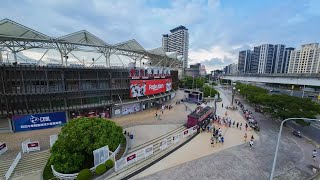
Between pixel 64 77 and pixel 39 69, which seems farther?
pixel 64 77

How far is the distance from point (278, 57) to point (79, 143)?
17792cm

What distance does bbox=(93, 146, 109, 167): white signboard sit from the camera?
18.3m

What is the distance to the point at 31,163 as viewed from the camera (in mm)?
20281

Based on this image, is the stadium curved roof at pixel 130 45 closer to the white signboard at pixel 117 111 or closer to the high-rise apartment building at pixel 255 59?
the white signboard at pixel 117 111

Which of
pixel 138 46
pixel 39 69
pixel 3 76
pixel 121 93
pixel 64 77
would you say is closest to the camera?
pixel 3 76

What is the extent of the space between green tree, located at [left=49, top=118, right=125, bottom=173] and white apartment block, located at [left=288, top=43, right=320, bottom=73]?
138405 millimetres

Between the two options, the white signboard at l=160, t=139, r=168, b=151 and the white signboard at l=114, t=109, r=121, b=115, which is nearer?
the white signboard at l=160, t=139, r=168, b=151

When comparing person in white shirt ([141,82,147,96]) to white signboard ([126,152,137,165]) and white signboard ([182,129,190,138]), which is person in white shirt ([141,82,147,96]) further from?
white signboard ([126,152,137,165])

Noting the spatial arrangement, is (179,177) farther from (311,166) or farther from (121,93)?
(121,93)

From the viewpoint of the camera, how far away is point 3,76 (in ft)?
84.9

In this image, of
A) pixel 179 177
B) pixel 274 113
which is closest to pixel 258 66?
pixel 274 113

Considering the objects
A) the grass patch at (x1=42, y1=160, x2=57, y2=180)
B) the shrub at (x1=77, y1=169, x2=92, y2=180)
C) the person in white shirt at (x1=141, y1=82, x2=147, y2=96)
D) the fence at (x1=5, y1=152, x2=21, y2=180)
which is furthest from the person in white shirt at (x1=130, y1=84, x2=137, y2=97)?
the shrub at (x1=77, y1=169, x2=92, y2=180)

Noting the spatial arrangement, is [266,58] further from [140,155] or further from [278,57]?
[140,155]

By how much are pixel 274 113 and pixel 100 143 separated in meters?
37.3
